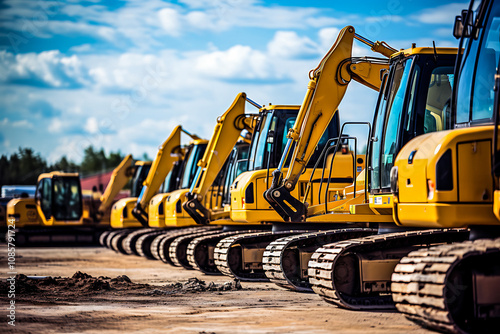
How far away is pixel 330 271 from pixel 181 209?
39.5ft

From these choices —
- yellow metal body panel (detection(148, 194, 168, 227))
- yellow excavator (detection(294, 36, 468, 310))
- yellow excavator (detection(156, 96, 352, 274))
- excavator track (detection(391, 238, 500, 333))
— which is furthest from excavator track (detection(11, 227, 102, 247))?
excavator track (detection(391, 238, 500, 333))

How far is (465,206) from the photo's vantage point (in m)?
7.69

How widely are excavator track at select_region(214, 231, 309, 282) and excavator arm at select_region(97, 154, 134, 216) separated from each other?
721 inches

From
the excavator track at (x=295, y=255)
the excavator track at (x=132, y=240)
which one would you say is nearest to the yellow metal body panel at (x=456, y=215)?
the excavator track at (x=295, y=255)

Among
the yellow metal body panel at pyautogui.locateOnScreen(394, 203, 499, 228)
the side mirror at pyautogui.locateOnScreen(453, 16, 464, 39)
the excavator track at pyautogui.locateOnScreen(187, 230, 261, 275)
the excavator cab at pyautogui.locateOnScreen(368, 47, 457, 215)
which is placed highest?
the side mirror at pyautogui.locateOnScreen(453, 16, 464, 39)

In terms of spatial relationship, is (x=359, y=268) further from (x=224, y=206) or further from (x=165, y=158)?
(x=165, y=158)

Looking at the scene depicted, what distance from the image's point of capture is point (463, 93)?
830 cm

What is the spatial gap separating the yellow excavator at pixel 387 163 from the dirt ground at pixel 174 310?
40 cm

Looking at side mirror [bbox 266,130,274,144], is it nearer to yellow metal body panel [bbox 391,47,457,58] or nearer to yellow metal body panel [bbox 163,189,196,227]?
yellow metal body panel [bbox 163,189,196,227]

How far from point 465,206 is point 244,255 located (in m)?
8.37

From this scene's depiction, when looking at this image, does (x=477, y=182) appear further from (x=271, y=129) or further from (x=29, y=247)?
(x=29, y=247)

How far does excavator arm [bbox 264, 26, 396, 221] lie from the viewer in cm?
1389

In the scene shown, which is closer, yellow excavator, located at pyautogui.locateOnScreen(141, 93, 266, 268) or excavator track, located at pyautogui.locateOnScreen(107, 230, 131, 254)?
yellow excavator, located at pyautogui.locateOnScreen(141, 93, 266, 268)


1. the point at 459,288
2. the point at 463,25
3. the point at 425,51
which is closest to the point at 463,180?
the point at 459,288
